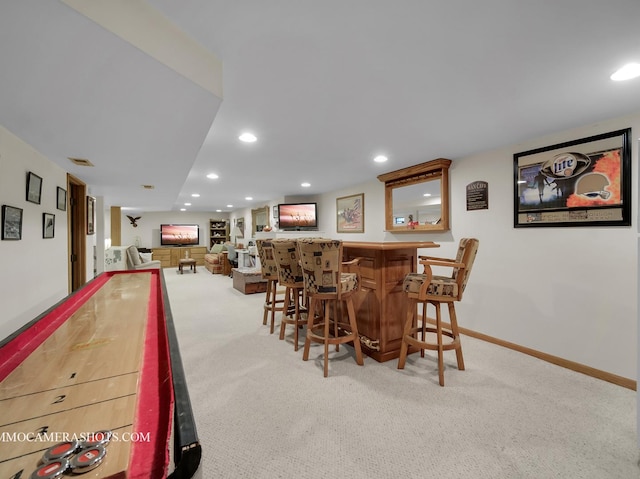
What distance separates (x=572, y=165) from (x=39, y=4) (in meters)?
3.52

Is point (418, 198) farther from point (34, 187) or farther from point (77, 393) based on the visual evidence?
point (34, 187)

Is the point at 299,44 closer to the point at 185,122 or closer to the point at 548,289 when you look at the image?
the point at 185,122

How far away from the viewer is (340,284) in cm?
239

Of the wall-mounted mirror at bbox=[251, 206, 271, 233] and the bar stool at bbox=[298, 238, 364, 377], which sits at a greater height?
the wall-mounted mirror at bbox=[251, 206, 271, 233]

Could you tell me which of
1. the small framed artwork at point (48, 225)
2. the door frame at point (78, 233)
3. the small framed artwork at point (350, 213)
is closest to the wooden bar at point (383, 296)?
the small framed artwork at point (350, 213)

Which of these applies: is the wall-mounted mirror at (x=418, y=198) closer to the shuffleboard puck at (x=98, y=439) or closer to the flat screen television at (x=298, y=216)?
the flat screen television at (x=298, y=216)

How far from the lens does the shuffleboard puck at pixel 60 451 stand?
521mm

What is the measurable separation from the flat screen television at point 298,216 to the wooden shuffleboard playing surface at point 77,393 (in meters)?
5.12

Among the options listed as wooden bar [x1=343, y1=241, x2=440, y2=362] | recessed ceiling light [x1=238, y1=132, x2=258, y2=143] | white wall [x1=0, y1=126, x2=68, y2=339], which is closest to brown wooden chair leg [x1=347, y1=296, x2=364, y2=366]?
→ wooden bar [x1=343, y1=241, x2=440, y2=362]

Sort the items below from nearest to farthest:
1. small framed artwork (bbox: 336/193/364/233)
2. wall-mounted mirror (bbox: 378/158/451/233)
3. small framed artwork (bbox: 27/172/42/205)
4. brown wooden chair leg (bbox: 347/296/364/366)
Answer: small framed artwork (bbox: 27/172/42/205), brown wooden chair leg (bbox: 347/296/364/366), wall-mounted mirror (bbox: 378/158/451/233), small framed artwork (bbox: 336/193/364/233)

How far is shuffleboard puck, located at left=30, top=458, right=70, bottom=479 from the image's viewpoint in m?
0.48

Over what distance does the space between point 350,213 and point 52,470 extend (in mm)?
5126

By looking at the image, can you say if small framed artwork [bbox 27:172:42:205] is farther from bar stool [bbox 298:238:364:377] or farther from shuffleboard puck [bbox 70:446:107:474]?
shuffleboard puck [bbox 70:446:107:474]

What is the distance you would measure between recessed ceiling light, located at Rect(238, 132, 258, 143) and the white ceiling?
2.4 inches
